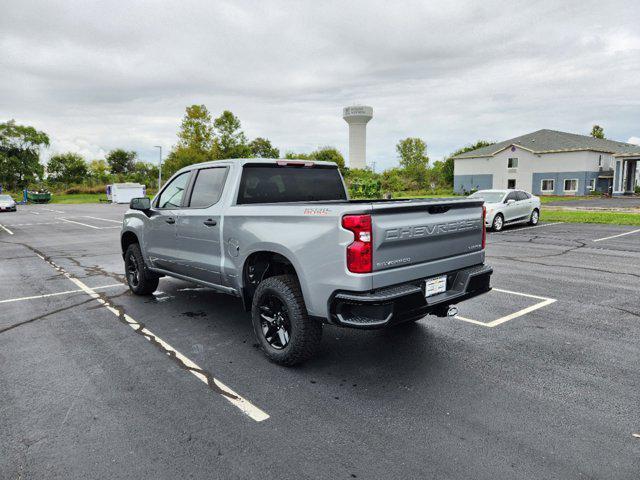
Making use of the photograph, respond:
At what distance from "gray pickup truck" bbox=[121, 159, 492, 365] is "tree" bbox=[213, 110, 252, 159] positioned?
46.9 meters

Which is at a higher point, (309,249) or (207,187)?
(207,187)

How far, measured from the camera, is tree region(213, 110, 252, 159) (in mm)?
51031

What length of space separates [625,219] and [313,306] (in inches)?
817

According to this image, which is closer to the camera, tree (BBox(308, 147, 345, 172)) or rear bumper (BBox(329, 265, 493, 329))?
rear bumper (BBox(329, 265, 493, 329))

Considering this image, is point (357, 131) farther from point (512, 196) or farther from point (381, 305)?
point (381, 305)

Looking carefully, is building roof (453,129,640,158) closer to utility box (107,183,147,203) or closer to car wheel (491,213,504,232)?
car wheel (491,213,504,232)

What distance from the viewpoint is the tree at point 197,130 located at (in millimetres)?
50188

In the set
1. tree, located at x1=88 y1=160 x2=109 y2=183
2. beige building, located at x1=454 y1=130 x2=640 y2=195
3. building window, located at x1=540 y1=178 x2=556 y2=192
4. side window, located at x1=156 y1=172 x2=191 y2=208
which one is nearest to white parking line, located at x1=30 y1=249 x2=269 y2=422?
side window, located at x1=156 y1=172 x2=191 y2=208

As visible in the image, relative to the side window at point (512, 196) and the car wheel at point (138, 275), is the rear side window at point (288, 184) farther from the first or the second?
the side window at point (512, 196)

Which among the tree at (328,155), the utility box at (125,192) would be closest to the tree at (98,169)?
the utility box at (125,192)

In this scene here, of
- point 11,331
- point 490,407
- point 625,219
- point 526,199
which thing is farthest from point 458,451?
point 625,219

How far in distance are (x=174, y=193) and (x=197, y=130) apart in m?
47.5

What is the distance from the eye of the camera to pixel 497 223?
54.4 feet

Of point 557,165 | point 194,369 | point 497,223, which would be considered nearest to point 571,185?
point 557,165
